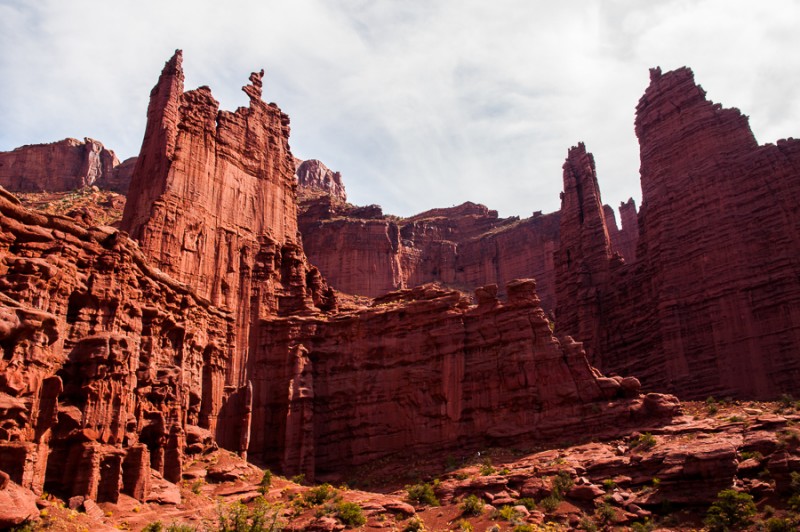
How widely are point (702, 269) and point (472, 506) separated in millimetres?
34598

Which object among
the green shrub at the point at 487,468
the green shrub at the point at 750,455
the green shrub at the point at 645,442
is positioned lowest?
the green shrub at the point at 487,468

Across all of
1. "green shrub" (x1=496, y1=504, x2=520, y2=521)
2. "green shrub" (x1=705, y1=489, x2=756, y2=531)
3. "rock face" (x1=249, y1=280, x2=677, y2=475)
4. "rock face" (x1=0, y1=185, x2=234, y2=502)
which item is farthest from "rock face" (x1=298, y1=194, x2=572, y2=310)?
"green shrub" (x1=705, y1=489, x2=756, y2=531)

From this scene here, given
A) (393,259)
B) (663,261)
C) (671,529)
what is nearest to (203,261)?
(671,529)

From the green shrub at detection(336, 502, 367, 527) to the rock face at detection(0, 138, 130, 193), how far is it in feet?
246

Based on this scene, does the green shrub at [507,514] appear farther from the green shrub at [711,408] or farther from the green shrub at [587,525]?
the green shrub at [711,408]

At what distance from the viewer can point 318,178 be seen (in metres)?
139

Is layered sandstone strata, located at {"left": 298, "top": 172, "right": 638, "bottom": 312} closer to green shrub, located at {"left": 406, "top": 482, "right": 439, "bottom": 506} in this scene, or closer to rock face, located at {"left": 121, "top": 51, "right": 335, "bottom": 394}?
rock face, located at {"left": 121, "top": 51, "right": 335, "bottom": 394}

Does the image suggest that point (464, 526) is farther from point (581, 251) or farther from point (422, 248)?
point (422, 248)

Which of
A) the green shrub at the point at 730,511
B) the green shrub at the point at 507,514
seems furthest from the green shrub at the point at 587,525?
the green shrub at the point at 730,511

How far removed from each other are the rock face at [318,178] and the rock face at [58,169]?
42871 mm

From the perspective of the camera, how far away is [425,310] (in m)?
45.3

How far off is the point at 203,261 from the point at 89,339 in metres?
19.7

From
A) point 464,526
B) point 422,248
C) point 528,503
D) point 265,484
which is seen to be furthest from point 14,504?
point 422,248

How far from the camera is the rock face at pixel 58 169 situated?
9006 cm
